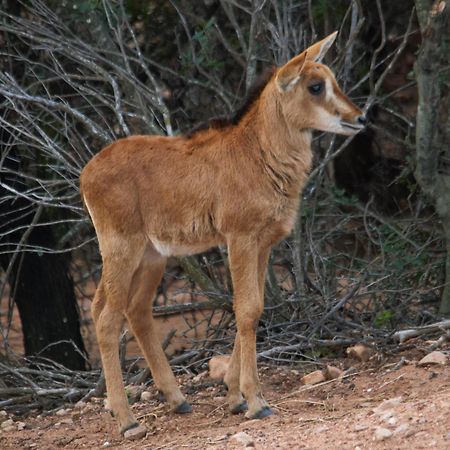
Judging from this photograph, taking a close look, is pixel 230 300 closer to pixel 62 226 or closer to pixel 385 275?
pixel 385 275

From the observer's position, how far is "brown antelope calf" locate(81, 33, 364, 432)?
24.6 ft

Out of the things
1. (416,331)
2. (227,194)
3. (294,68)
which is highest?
(294,68)

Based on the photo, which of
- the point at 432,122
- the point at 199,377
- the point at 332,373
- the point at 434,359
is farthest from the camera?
the point at 432,122

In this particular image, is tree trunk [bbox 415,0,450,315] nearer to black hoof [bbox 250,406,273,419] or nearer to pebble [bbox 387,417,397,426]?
black hoof [bbox 250,406,273,419]

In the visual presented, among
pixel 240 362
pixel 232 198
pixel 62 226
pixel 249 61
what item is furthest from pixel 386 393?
pixel 62 226

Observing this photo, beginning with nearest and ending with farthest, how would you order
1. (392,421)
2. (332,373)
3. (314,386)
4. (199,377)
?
(392,421) < (314,386) < (332,373) < (199,377)

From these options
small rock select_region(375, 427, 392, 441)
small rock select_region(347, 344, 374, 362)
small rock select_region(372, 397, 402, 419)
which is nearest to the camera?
small rock select_region(375, 427, 392, 441)

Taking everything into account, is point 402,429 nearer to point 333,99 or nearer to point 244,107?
point 333,99

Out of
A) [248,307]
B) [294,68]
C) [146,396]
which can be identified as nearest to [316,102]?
[294,68]

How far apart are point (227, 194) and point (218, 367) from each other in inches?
73.2

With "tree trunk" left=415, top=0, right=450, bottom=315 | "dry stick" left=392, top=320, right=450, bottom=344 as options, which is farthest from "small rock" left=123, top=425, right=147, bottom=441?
"tree trunk" left=415, top=0, right=450, bottom=315

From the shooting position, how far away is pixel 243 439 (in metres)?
6.82

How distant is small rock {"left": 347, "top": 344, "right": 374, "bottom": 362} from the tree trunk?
42.5 inches

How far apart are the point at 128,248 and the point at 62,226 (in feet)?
14.4
